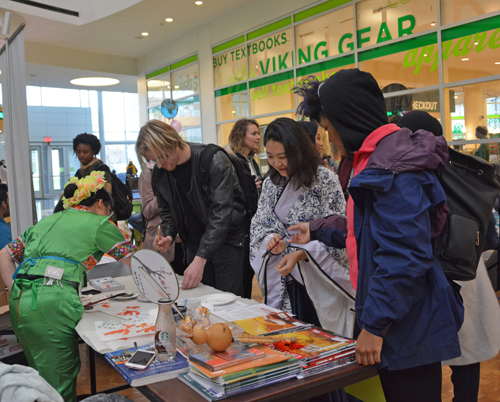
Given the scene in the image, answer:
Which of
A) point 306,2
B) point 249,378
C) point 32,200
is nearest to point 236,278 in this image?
point 249,378

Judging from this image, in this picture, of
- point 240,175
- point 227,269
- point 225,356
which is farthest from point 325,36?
point 225,356

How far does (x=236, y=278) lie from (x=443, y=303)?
1.44m

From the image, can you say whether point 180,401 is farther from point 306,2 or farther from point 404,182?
point 306,2

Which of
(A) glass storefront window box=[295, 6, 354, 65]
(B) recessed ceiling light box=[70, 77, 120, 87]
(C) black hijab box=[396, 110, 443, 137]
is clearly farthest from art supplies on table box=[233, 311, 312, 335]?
(B) recessed ceiling light box=[70, 77, 120, 87]

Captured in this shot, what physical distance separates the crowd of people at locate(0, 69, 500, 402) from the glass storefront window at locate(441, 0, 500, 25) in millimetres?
4031

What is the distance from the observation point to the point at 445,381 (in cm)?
281

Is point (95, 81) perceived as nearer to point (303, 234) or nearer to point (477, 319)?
point (303, 234)

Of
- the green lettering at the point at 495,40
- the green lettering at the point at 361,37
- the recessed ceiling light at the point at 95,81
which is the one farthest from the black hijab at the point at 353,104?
the recessed ceiling light at the point at 95,81

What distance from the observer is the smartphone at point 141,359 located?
136 cm

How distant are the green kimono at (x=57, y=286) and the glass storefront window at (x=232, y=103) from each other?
7002 millimetres

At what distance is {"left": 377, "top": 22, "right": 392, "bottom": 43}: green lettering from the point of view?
20.6ft

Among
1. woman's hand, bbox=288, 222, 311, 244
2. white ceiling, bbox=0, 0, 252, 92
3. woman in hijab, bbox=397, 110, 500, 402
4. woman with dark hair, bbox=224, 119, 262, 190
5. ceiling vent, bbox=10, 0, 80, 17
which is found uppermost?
ceiling vent, bbox=10, 0, 80, 17

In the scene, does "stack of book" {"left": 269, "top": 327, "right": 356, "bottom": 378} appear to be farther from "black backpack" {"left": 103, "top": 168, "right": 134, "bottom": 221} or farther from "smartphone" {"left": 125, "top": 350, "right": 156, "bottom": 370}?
"black backpack" {"left": 103, "top": 168, "right": 134, "bottom": 221}

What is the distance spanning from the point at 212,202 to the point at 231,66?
23.6 ft
